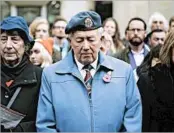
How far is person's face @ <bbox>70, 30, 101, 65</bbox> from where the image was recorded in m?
3.05

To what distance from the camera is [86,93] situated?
3.04 m

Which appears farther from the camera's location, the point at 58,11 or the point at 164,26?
the point at 58,11

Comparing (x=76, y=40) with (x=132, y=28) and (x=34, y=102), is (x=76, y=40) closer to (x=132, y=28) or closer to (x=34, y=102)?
(x=34, y=102)

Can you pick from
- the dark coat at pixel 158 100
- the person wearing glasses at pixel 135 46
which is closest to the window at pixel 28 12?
the person wearing glasses at pixel 135 46

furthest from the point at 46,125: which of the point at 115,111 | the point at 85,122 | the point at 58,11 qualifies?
the point at 58,11

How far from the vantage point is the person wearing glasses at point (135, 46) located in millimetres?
5523

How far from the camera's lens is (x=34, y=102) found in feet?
10.7

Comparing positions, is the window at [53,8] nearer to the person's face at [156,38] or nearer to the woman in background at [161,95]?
the person's face at [156,38]

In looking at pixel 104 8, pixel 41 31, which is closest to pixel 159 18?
pixel 41 31

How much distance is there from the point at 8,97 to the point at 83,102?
0.57 metres

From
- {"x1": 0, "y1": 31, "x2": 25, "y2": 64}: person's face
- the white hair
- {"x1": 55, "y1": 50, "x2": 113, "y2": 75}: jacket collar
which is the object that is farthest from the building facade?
{"x1": 55, "y1": 50, "x2": 113, "y2": 75}: jacket collar

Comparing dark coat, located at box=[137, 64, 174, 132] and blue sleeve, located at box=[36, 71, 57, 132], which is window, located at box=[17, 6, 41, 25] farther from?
blue sleeve, located at box=[36, 71, 57, 132]

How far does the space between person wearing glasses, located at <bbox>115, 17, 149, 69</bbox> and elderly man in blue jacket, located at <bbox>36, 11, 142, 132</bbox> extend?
2293 mm

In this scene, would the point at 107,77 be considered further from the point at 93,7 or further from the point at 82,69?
the point at 93,7
